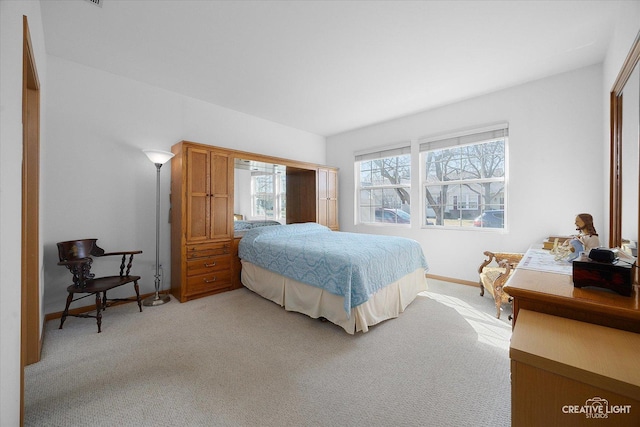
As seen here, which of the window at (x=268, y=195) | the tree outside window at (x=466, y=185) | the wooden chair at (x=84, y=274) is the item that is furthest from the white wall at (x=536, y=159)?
the wooden chair at (x=84, y=274)

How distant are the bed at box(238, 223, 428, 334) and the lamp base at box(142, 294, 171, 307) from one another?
3.38ft

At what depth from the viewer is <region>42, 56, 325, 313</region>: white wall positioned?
2.73 metres

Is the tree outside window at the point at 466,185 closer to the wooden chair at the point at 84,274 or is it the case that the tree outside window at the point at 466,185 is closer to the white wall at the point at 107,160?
the white wall at the point at 107,160

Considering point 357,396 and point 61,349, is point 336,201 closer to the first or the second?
point 357,396

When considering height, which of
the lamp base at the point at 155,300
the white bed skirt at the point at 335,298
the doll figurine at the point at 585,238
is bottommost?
the lamp base at the point at 155,300

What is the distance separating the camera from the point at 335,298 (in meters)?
2.43

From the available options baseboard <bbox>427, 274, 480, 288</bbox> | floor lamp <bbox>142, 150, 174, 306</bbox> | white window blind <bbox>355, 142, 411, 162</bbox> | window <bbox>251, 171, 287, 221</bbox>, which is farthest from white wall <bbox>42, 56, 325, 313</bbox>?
baseboard <bbox>427, 274, 480, 288</bbox>

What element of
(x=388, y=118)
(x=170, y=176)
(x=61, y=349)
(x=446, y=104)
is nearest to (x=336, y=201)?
(x=388, y=118)

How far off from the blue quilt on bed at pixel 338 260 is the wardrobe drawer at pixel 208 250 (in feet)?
0.70

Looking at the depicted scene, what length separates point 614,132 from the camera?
79.4 inches

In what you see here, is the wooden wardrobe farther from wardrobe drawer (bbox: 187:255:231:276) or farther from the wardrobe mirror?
the wardrobe mirror

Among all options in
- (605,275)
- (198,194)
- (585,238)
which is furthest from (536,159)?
(198,194)

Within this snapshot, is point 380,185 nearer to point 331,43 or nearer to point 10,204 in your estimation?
point 331,43

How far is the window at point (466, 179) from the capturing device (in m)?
3.59
